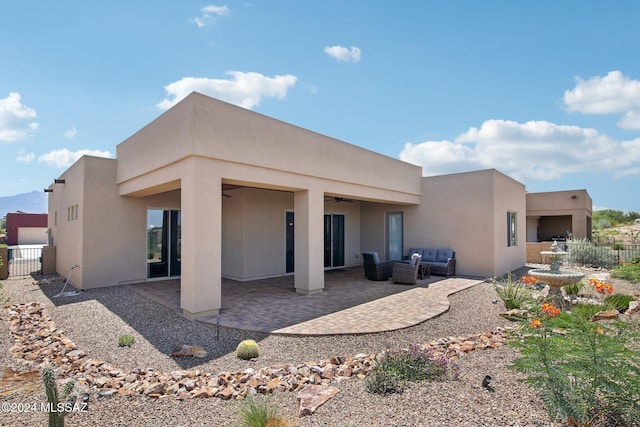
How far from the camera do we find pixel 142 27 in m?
8.66

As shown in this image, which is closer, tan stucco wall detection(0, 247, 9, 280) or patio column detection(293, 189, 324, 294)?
patio column detection(293, 189, 324, 294)

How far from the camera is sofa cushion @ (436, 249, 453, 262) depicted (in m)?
13.8

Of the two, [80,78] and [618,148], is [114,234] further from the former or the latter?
[618,148]

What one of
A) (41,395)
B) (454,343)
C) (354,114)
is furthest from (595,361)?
(354,114)

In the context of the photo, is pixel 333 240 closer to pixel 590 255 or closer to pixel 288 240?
pixel 288 240

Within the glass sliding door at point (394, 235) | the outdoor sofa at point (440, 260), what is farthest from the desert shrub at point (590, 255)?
the glass sliding door at point (394, 235)

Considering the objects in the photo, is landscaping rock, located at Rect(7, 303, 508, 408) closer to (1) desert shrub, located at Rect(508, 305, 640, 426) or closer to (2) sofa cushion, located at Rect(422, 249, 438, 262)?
(1) desert shrub, located at Rect(508, 305, 640, 426)

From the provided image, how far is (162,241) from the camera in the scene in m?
12.4

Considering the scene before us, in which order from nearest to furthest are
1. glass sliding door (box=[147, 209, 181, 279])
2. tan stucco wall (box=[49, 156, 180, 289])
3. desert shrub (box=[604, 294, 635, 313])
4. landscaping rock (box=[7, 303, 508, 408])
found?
landscaping rock (box=[7, 303, 508, 408]) < desert shrub (box=[604, 294, 635, 313]) < tan stucco wall (box=[49, 156, 180, 289]) < glass sliding door (box=[147, 209, 181, 279])

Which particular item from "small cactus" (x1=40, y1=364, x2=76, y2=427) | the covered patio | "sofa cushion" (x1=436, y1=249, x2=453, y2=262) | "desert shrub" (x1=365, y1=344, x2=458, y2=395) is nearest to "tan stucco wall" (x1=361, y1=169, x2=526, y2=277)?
"sofa cushion" (x1=436, y1=249, x2=453, y2=262)

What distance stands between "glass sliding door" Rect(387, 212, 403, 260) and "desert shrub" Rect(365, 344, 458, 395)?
37.6 ft

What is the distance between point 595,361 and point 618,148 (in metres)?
19.3

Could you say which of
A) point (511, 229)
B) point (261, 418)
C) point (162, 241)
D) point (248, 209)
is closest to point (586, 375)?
point (261, 418)

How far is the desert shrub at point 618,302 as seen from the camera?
773 centimetres
